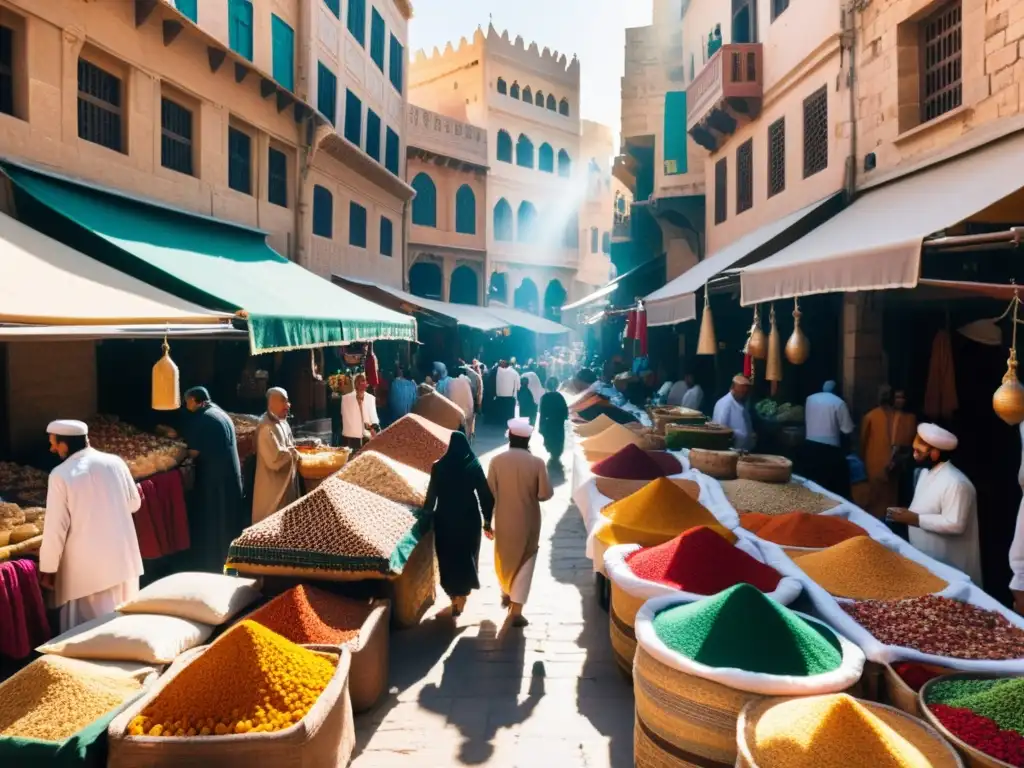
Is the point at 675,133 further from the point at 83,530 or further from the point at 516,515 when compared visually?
the point at 83,530

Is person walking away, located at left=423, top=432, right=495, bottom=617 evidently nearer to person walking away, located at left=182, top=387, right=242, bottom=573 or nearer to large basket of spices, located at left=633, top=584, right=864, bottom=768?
person walking away, located at left=182, top=387, right=242, bottom=573

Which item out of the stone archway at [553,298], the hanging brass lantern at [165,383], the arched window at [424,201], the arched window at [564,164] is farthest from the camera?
the stone archway at [553,298]

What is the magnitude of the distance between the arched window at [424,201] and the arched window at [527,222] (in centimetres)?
600

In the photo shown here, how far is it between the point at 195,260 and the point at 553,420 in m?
6.24

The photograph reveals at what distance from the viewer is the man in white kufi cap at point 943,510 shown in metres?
4.67

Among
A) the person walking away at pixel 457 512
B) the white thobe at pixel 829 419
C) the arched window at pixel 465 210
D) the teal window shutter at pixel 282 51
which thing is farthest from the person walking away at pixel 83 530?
the arched window at pixel 465 210

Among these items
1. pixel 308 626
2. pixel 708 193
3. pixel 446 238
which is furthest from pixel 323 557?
pixel 446 238

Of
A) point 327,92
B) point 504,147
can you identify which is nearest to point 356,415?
point 327,92

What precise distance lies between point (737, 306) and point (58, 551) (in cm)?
1076

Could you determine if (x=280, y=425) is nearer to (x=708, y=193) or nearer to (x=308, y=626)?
(x=308, y=626)

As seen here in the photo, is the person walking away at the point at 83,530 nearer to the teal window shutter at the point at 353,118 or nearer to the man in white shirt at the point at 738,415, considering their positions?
the man in white shirt at the point at 738,415

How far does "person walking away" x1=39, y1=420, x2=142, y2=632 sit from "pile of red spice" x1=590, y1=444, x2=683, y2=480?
389cm

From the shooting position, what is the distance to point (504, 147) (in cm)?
3155

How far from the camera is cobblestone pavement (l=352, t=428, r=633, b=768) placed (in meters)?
4.01
